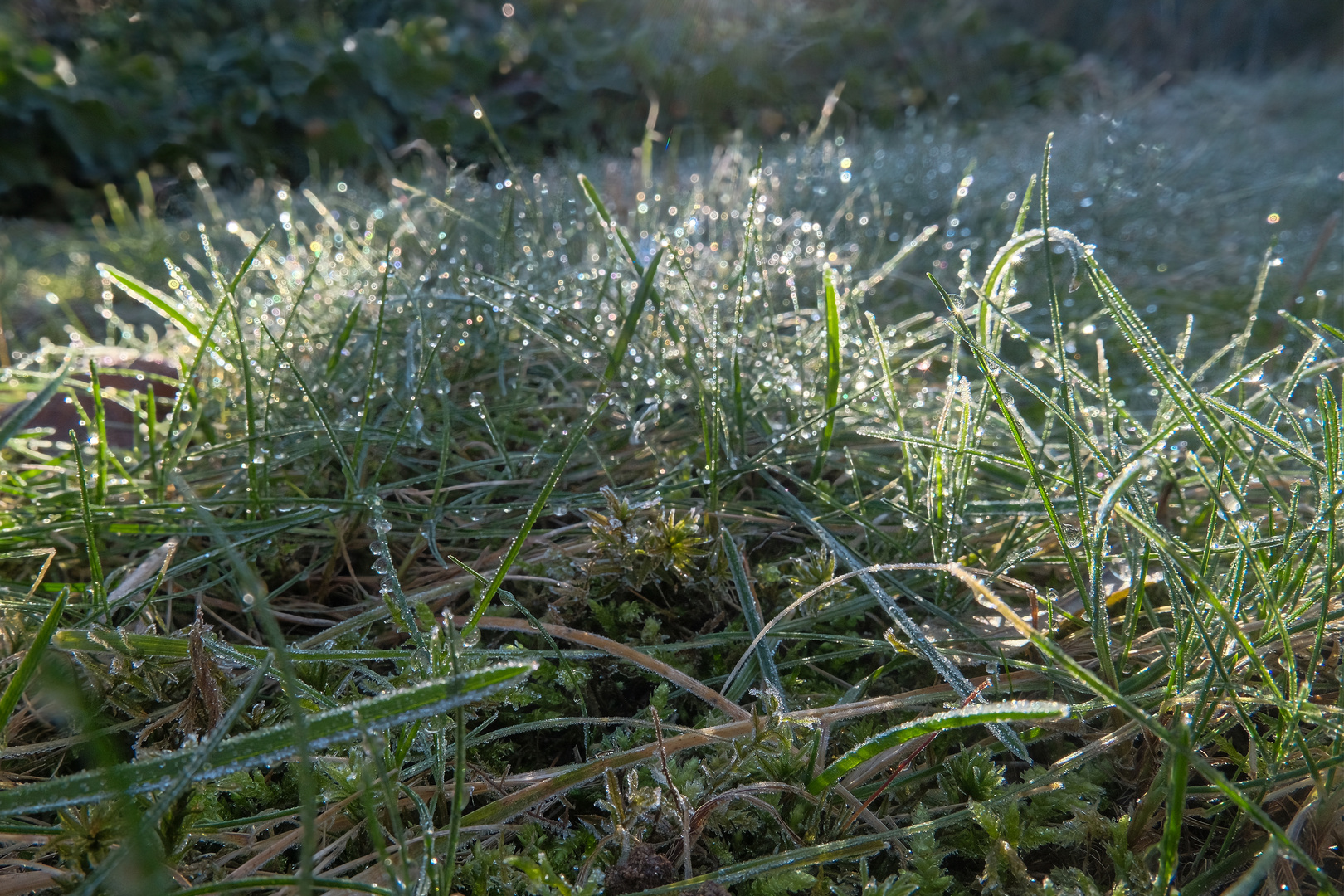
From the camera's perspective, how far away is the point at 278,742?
0.50 meters

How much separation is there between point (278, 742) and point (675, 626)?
46cm

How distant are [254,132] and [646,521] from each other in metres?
4.73

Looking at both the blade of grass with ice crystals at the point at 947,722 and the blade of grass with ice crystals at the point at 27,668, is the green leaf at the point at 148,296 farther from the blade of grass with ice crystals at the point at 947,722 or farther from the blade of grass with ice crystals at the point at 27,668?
the blade of grass with ice crystals at the point at 947,722

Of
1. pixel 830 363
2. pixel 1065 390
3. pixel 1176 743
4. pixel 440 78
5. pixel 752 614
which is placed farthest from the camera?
pixel 440 78

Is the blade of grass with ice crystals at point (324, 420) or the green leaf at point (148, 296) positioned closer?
the blade of grass with ice crystals at point (324, 420)

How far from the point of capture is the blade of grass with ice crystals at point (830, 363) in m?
0.87

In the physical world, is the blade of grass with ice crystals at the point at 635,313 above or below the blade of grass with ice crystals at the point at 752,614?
above

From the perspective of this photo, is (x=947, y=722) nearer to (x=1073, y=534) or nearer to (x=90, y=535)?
(x=1073, y=534)

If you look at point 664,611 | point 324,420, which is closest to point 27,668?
point 324,420

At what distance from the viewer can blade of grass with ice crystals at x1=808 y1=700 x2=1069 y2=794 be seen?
509mm

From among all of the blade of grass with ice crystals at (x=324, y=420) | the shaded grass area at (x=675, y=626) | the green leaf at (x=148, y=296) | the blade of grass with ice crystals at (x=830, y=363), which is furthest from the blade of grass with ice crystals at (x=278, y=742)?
the green leaf at (x=148, y=296)

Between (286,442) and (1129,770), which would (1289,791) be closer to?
(1129,770)

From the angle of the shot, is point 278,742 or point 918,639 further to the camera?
point 918,639

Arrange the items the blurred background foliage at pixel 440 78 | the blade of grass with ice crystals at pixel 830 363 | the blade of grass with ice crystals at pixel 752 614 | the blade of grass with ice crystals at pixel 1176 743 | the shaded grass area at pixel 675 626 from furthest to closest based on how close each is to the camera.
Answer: the blurred background foliage at pixel 440 78 < the blade of grass with ice crystals at pixel 830 363 < the blade of grass with ice crystals at pixel 752 614 < the shaded grass area at pixel 675 626 < the blade of grass with ice crystals at pixel 1176 743
